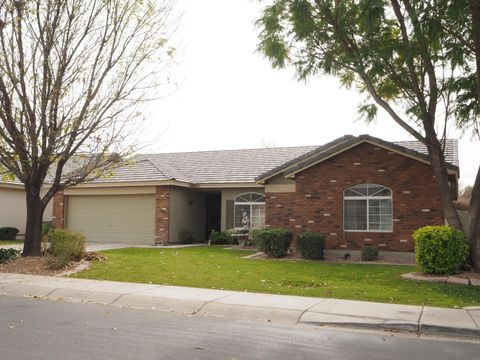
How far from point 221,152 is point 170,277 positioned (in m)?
16.7

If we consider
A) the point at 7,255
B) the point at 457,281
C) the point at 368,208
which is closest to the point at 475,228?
the point at 457,281

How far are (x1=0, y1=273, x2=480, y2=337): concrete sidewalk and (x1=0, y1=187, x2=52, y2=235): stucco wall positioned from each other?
16737 mm

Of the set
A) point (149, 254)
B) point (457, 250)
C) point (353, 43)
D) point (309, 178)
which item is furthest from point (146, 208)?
point (457, 250)

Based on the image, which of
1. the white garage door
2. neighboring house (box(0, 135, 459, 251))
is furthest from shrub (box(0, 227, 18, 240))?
the white garage door

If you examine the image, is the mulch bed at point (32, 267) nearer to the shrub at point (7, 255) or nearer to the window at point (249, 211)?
the shrub at point (7, 255)

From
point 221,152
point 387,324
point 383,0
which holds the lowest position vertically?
point 387,324

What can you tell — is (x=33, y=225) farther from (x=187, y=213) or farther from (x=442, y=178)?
(x=442, y=178)

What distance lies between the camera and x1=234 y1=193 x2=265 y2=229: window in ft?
77.0

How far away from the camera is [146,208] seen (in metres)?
24.0

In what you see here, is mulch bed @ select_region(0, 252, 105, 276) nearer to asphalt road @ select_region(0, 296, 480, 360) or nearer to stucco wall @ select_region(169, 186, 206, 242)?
asphalt road @ select_region(0, 296, 480, 360)

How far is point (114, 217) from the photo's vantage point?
24844mm

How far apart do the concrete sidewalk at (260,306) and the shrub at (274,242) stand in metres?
6.94

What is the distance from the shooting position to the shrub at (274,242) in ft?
57.5

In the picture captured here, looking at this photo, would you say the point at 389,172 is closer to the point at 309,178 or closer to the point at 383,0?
the point at 309,178
